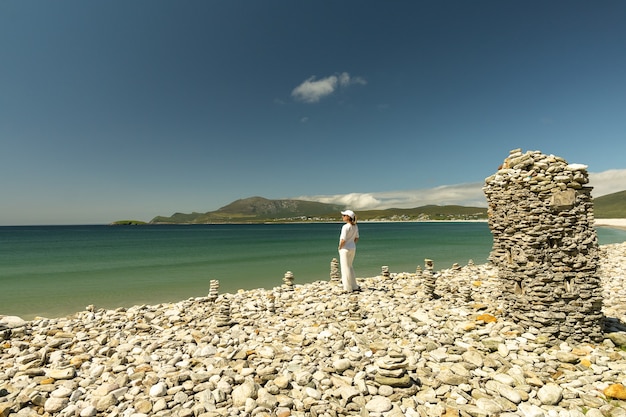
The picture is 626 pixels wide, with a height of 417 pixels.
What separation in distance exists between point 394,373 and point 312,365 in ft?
7.16

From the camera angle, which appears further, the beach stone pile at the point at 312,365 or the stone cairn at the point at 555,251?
the stone cairn at the point at 555,251

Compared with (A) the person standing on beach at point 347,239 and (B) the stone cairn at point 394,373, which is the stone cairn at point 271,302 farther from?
(B) the stone cairn at point 394,373

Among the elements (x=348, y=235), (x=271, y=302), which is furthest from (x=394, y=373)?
(x=348, y=235)

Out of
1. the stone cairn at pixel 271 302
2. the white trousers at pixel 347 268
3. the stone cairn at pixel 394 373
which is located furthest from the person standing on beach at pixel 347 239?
the stone cairn at pixel 394 373

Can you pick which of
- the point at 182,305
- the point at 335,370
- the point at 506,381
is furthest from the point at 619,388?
the point at 182,305

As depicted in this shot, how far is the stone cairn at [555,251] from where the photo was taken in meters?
8.46

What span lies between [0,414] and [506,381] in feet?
35.8

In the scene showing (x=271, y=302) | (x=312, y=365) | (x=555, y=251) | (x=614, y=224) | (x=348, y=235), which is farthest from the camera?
(x=614, y=224)

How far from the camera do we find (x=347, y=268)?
14984 millimetres

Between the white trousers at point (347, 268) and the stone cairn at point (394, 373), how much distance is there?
7.50 meters

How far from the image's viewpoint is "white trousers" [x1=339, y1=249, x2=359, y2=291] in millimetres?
14431

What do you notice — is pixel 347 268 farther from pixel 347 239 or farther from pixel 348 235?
pixel 348 235

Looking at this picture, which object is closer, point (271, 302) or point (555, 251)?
point (555, 251)

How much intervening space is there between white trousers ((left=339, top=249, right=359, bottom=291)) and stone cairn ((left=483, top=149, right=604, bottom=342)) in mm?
6977
